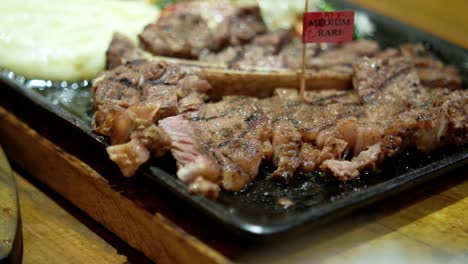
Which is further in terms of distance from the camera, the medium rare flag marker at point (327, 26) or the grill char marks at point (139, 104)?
the medium rare flag marker at point (327, 26)

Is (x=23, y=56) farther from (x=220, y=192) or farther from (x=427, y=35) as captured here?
(x=427, y=35)

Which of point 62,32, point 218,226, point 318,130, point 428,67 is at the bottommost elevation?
point 218,226

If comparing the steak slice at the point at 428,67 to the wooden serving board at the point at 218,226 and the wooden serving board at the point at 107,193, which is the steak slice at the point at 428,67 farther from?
the wooden serving board at the point at 107,193

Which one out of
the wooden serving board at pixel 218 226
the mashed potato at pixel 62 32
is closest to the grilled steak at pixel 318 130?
the wooden serving board at pixel 218 226

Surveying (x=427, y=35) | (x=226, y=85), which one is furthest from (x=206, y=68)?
(x=427, y=35)

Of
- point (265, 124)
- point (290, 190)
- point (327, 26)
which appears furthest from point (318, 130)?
point (327, 26)

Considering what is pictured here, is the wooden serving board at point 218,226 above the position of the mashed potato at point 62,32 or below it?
below

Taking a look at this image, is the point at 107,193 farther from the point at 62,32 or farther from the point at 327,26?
the point at 62,32
